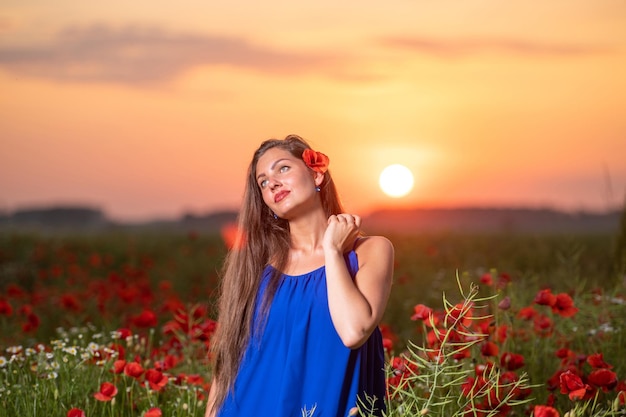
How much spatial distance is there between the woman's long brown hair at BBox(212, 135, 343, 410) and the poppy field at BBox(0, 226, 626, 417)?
0.45 m

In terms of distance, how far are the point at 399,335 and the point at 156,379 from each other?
12.6ft

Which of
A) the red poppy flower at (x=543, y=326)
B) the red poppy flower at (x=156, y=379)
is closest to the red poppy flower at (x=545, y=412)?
the red poppy flower at (x=156, y=379)

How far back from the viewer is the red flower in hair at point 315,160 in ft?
10.9

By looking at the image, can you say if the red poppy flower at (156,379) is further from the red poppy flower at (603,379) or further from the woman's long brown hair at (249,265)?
the red poppy flower at (603,379)

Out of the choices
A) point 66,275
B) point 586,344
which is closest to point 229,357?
point 586,344

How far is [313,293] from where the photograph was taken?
3.24 metres

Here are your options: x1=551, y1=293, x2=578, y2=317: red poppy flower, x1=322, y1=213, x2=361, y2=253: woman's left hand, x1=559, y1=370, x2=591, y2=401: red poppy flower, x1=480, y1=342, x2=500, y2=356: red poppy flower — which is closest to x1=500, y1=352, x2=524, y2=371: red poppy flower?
x1=480, y1=342, x2=500, y2=356: red poppy flower

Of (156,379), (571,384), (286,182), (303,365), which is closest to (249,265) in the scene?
(286,182)

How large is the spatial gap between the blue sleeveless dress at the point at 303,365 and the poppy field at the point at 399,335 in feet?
0.35

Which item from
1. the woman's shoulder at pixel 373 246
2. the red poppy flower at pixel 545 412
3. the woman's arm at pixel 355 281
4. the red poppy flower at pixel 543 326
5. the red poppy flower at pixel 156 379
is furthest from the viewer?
the red poppy flower at pixel 543 326

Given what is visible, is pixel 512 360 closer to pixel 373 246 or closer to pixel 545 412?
pixel 373 246

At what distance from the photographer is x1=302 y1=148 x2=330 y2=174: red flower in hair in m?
3.33

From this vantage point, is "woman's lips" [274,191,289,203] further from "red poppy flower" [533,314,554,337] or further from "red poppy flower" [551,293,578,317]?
"red poppy flower" [533,314,554,337]

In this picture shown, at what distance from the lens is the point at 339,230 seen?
314cm
